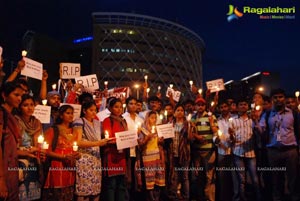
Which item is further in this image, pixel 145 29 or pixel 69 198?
pixel 145 29

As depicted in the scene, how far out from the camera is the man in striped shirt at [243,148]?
191 inches

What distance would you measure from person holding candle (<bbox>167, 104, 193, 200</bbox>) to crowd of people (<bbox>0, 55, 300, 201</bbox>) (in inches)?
0.7

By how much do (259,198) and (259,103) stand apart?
5.50ft

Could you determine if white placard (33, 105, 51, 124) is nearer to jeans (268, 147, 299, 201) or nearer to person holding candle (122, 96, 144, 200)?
person holding candle (122, 96, 144, 200)

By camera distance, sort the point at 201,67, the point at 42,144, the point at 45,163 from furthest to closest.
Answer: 1. the point at 201,67
2. the point at 45,163
3. the point at 42,144

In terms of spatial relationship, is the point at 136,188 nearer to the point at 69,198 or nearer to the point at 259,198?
the point at 69,198

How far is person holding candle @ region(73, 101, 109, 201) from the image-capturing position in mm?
3707

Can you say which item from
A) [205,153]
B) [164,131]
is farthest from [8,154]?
[205,153]

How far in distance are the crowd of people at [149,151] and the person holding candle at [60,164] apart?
0.01m

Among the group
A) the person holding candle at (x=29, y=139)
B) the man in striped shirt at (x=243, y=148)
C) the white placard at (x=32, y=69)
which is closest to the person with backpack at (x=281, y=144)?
the man in striped shirt at (x=243, y=148)

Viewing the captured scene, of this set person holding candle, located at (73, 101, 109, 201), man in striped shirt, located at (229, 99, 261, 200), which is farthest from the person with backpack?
person holding candle, located at (73, 101, 109, 201)

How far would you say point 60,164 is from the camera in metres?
3.50

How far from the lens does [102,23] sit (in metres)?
71.2

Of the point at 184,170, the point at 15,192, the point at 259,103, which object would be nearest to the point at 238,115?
the point at 259,103
